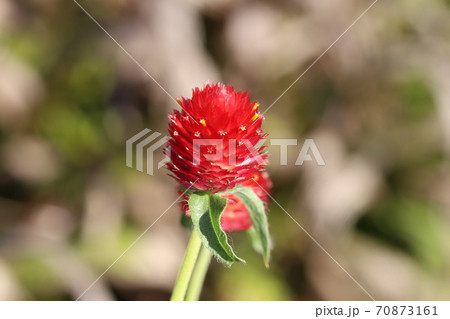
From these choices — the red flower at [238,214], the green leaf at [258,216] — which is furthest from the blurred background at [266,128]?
the green leaf at [258,216]

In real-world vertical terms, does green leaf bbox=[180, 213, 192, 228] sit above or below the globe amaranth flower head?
below

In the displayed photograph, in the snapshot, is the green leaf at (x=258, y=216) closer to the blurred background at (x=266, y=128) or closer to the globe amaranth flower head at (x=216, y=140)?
the globe amaranth flower head at (x=216, y=140)

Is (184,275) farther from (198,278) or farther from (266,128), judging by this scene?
(266,128)

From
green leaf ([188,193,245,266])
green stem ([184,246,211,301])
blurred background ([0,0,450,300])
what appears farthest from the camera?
blurred background ([0,0,450,300])

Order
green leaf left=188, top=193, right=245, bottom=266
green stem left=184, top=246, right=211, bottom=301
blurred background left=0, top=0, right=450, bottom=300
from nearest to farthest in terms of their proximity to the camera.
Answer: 1. green leaf left=188, top=193, right=245, bottom=266
2. green stem left=184, top=246, right=211, bottom=301
3. blurred background left=0, top=0, right=450, bottom=300

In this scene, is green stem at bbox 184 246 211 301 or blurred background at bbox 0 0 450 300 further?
blurred background at bbox 0 0 450 300

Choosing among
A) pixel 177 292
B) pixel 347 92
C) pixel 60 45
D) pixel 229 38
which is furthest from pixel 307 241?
pixel 177 292

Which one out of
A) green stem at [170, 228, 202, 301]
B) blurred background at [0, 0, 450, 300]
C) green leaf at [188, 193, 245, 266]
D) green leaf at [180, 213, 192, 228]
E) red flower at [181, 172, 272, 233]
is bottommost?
green stem at [170, 228, 202, 301]

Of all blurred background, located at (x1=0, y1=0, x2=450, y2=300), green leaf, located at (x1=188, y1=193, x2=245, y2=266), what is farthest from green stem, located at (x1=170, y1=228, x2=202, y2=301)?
blurred background, located at (x1=0, y1=0, x2=450, y2=300)

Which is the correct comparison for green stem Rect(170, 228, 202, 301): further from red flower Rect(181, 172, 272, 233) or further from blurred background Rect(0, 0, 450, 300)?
blurred background Rect(0, 0, 450, 300)
